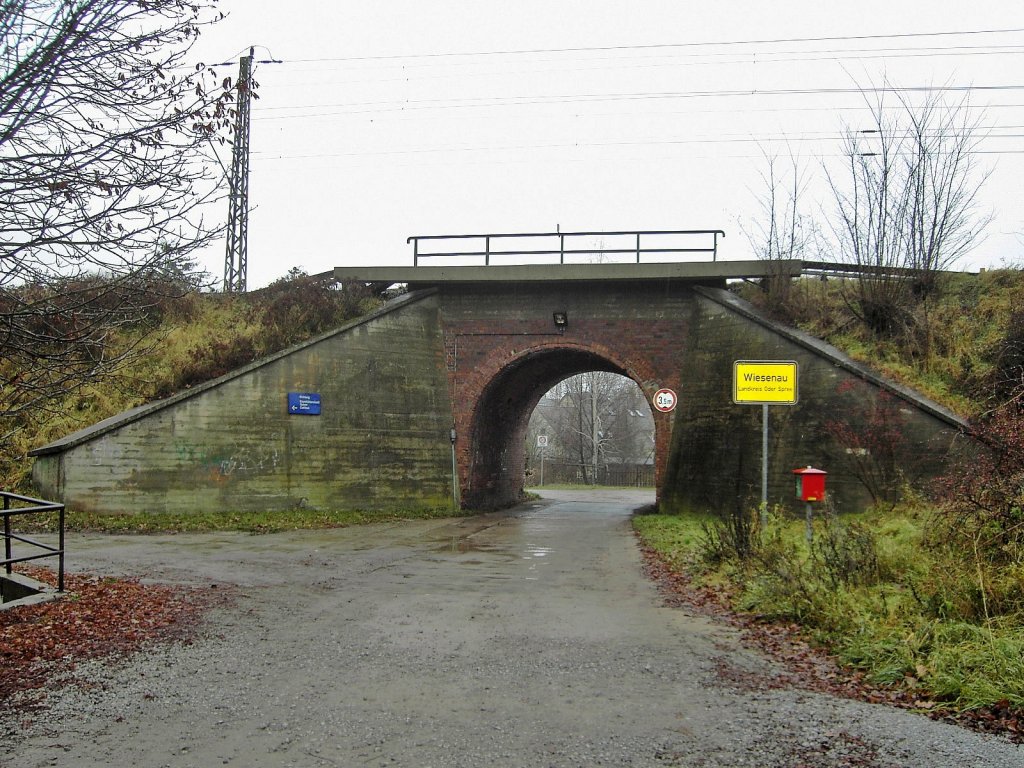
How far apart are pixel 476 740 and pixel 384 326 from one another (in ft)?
55.2

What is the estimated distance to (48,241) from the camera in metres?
5.65

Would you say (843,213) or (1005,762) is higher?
(843,213)

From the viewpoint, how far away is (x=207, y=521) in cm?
1683

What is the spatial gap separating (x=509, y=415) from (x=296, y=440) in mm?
8831

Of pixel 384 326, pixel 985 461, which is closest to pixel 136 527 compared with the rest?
pixel 384 326

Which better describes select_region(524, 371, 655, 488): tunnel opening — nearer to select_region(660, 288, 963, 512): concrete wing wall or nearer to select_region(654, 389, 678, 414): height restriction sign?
select_region(654, 389, 678, 414): height restriction sign

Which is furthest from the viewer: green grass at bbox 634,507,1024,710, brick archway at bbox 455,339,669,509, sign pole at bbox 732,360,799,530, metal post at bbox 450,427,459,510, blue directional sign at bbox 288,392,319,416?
brick archway at bbox 455,339,669,509

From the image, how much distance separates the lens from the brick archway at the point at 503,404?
21.4 metres

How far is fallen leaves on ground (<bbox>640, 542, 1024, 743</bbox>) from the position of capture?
4938 millimetres

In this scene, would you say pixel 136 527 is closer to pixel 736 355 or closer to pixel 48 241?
pixel 48 241

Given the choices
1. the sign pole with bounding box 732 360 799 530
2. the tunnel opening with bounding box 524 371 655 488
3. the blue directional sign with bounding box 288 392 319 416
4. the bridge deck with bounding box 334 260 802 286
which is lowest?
the tunnel opening with bounding box 524 371 655 488

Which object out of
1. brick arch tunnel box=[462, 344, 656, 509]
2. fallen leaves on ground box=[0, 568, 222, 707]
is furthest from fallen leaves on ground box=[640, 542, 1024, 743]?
brick arch tunnel box=[462, 344, 656, 509]

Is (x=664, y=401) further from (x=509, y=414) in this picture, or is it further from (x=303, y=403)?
(x=303, y=403)

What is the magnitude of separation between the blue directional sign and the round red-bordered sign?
835 centimetres
